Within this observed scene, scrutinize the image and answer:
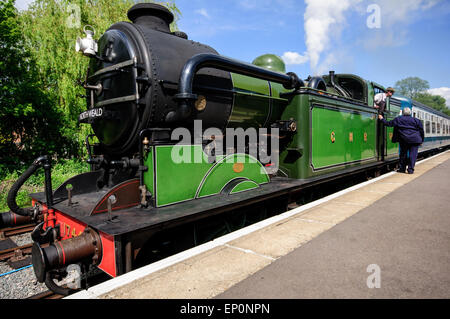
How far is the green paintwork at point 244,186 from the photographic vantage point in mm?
3582

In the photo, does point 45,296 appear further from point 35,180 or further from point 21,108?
point 21,108

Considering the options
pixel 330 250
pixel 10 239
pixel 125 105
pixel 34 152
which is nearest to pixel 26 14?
pixel 34 152

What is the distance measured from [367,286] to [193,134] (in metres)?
2.35

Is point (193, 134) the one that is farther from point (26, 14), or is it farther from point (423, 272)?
point (26, 14)

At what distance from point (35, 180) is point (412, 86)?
116 metres

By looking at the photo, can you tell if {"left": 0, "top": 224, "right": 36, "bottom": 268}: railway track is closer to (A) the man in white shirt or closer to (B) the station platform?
(B) the station platform

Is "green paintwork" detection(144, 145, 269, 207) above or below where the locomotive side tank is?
below

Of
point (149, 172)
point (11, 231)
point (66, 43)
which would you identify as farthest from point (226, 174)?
point (66, 43)

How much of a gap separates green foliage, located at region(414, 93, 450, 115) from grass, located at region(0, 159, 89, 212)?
108 metres

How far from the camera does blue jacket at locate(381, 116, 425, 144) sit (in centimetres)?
795

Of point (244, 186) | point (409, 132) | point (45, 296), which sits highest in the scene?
point (409, 132)

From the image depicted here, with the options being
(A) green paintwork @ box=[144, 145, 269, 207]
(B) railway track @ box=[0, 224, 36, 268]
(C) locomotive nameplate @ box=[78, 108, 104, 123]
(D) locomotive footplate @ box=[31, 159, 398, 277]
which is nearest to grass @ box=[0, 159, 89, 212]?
(B) railway track @ box=[0, 224, 36, 268]

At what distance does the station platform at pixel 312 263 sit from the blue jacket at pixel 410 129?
475 cm

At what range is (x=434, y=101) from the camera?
327 ft
